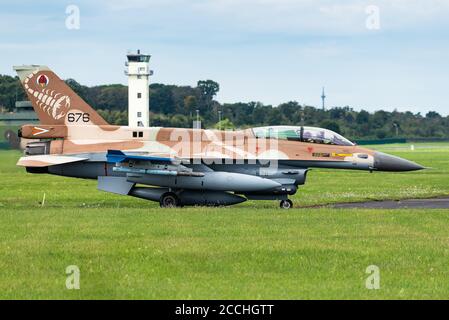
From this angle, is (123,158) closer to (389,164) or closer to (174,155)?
(174,155)

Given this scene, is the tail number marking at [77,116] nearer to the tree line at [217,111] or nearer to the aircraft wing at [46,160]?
the aircraft wing at [46,160]

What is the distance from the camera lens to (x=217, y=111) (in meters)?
101

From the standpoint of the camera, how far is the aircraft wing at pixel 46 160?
2459cm

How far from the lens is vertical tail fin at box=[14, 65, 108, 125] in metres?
25.4

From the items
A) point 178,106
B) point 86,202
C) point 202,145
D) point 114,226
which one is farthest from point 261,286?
point 178,106

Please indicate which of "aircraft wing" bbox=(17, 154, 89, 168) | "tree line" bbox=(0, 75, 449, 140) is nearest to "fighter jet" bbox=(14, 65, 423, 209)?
"aircraft wing" bbox=(17, 154, 89, 168)

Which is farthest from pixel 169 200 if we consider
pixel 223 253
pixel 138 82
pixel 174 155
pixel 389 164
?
pixel 138 82

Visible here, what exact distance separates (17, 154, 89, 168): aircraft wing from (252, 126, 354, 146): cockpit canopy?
16.9ft

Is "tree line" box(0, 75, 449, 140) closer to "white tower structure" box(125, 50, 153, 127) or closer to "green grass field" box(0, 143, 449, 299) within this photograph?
"white tower structure" box(125, 50, 153, 127)

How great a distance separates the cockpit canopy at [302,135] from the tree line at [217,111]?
49.4 m

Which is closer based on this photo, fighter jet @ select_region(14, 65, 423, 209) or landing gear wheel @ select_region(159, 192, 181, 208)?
fighter jet @ select_region(14, 65, 423, 209)

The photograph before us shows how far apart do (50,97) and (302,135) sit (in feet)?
23.7

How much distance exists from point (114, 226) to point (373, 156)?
385 inches
